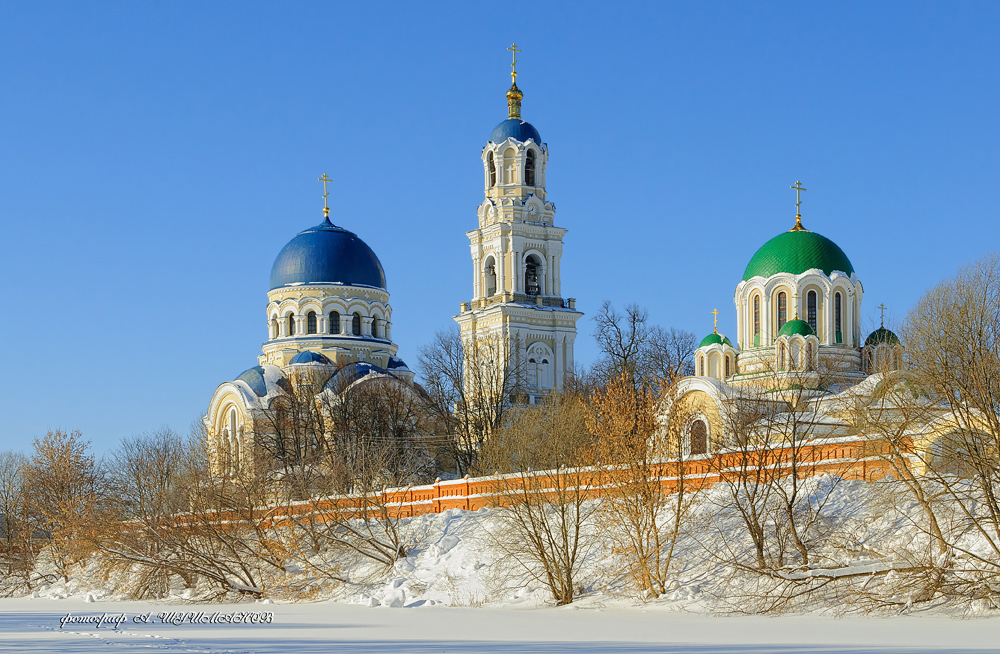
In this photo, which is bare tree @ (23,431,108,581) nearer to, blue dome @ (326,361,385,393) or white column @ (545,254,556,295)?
blue dome @ (326,361,385,393)

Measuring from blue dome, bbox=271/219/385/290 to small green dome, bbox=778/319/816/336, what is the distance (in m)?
19.1

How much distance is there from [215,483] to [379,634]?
13062 mm

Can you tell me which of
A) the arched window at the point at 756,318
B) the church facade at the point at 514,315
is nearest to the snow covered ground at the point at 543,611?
the church facade at the point at 514,315

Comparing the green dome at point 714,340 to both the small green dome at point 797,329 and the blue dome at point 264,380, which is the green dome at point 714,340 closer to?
the small green dome at point 797,329

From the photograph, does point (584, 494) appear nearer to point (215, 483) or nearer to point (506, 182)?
point (215, 483)

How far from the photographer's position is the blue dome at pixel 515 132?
48.6 meters

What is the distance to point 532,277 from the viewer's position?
49.3 m

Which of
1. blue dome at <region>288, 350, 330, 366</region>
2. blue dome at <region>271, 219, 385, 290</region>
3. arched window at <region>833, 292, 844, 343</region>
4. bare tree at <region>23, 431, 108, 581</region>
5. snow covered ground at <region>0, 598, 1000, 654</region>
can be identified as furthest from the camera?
blue dome at <region>271, 219, 385, 290</region>

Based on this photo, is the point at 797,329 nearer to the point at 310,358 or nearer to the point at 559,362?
the point at 559,362

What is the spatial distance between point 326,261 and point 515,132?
9.90 metres

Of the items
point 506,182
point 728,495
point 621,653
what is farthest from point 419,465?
point 621,653

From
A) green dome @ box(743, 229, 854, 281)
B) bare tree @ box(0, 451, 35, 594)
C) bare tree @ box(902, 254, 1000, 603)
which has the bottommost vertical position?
bare tree @ box(0, 451, 35, 594)

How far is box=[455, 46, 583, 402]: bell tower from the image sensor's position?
47875 millimetres

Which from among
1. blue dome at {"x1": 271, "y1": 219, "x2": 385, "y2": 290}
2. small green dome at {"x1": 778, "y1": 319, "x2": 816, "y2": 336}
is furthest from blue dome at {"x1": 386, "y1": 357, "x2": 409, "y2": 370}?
small green dome at {"x1": 778, "y1": 319, "x2": 816, "y2": 336}
